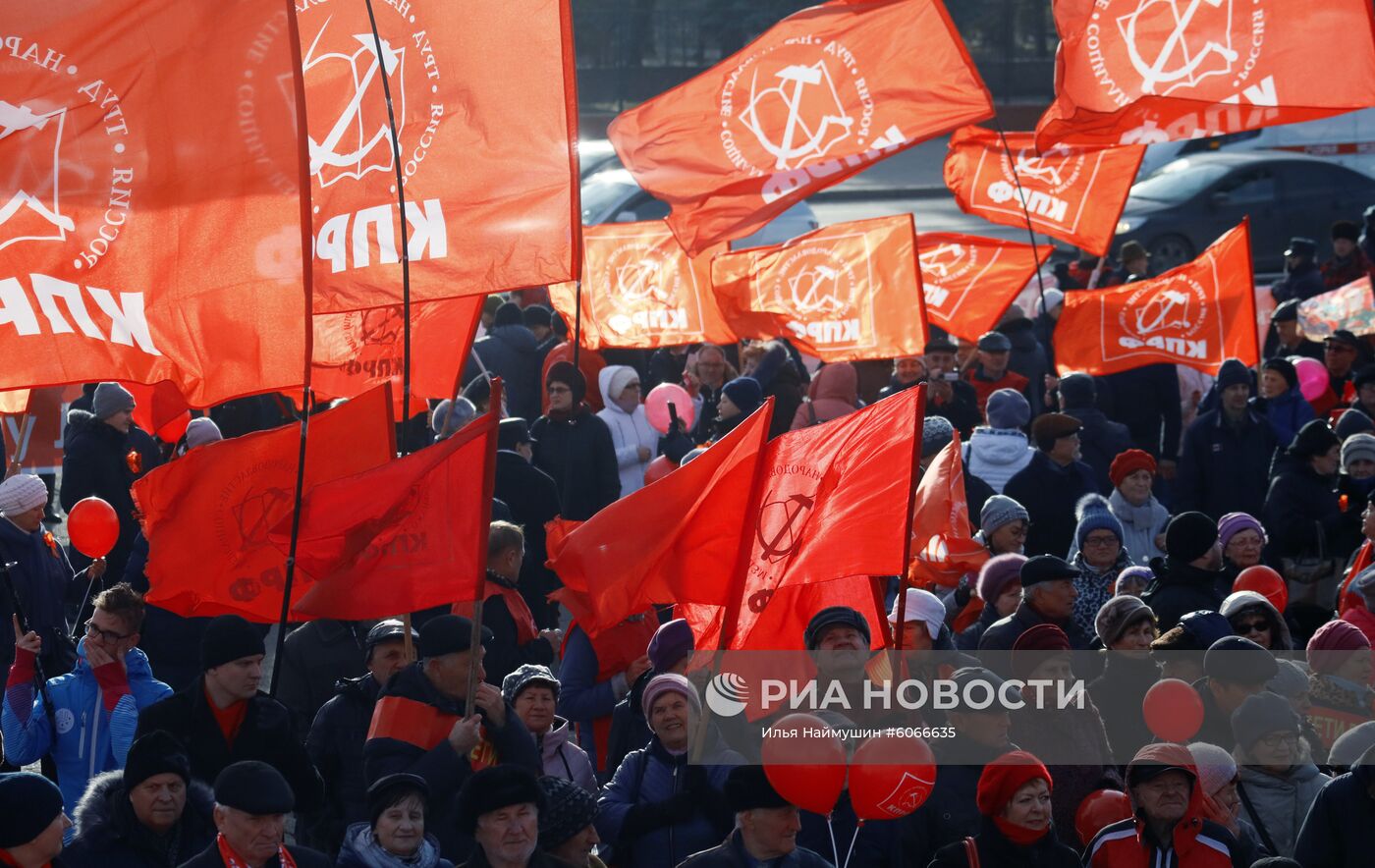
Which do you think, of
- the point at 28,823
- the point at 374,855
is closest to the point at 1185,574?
the point at 374,855

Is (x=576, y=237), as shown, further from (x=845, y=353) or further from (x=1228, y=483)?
(x=1228, y=483)

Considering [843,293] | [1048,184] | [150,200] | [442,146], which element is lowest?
[843,293]

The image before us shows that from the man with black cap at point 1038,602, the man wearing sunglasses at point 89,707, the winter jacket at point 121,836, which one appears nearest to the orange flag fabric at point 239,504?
the man wearing sunglasses at point 89,707

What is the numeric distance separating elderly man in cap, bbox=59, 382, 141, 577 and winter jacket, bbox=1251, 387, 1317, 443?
6.18m

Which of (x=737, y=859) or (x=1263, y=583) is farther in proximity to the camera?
(x=1263, y=583)

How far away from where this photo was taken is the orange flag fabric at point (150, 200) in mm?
6160

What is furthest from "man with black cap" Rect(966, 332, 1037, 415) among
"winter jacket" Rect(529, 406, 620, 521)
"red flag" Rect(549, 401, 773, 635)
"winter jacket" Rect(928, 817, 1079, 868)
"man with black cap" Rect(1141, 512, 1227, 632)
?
"winter jacket" Rect(928, 817, 1079, 868)

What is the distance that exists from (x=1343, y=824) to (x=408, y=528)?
2976 millimetres

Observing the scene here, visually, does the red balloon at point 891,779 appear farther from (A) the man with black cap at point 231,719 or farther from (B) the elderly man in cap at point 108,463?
(B) the elderly man in cap at point 108,463

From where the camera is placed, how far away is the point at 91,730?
698cm

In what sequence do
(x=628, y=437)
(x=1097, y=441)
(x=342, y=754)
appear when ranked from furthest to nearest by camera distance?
(x=628, y=437) < (x=1097, y=441) < (x=342, y=754)

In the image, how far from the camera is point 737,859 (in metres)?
5.48

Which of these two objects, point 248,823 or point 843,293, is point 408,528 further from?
point 843,293

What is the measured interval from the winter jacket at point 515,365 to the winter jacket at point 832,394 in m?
2.52
